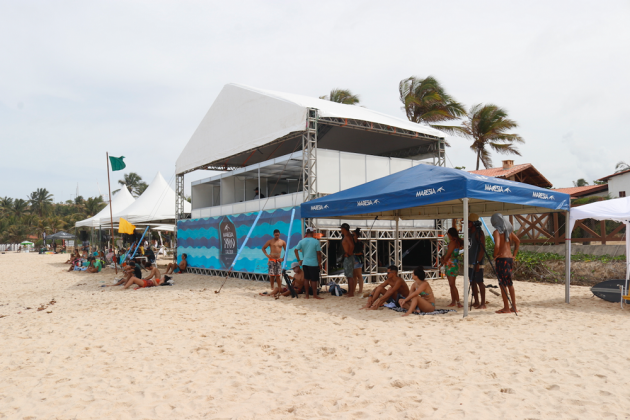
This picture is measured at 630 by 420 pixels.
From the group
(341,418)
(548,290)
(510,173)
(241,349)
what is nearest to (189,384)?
(241,349)

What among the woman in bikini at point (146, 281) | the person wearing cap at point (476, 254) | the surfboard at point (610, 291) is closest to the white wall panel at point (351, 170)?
the person wearing cap at point (476, 254)

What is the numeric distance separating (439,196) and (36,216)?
2584 inches

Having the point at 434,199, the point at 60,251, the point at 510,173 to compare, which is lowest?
the point at 60,251

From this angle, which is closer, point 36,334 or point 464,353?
point 464,353

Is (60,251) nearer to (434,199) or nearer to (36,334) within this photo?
(36,334)

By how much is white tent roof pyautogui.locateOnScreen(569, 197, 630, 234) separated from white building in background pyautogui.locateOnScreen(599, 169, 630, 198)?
612 inches

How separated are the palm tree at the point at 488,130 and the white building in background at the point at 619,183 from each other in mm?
4597

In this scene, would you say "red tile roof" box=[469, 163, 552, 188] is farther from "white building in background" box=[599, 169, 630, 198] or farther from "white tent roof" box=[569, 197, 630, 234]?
"white tent roof" box=[569, 197, 630, 234]

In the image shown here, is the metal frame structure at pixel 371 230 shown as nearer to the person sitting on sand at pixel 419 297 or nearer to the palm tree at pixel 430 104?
the person sitting on sand at pixel 419 297

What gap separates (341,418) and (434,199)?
416 cm

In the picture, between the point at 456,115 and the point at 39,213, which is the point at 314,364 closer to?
the point at 456,115

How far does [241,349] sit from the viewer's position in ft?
16.3

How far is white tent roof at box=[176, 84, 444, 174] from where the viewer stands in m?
11.6

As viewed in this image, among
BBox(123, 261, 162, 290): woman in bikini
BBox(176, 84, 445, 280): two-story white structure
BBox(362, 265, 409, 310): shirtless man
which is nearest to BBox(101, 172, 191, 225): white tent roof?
BBox(176, 84, 445, 280): two-story white structure
